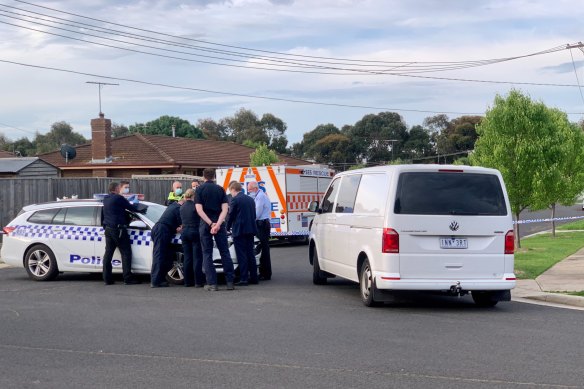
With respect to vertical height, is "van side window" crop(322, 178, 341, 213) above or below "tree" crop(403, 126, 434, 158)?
below

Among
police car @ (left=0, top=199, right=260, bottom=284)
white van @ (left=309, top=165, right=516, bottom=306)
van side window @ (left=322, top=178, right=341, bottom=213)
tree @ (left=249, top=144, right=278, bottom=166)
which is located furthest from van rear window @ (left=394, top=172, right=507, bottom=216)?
tree @ (left=249, top=144, right=278, bottom=166)

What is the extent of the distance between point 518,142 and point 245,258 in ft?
34.4

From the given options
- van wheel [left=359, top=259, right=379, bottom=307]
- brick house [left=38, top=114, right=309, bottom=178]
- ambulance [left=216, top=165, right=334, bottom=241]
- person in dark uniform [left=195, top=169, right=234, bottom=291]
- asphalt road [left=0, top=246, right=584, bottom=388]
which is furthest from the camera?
brick house [left=38, top=114, right=309, bottom=178]

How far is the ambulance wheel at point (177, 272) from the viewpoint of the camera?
44.2 ft

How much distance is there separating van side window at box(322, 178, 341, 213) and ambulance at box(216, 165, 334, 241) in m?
9.56

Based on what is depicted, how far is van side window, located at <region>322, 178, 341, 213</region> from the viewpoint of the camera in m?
13.0

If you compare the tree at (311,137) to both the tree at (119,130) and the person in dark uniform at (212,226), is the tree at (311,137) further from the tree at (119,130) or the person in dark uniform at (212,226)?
the person in dark uniform at (212,226)

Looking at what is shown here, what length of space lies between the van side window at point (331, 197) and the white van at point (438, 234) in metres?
1.95

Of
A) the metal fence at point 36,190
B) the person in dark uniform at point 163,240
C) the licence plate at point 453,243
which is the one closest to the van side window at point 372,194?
the licence plate at point 453,243

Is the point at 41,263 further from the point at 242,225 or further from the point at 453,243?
the point at 453,243

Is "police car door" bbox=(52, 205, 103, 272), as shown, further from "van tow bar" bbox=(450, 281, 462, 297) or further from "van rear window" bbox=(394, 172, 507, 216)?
"van tow bar" bbox=(450, 281, 462, 297)

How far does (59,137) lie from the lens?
85.4 metres

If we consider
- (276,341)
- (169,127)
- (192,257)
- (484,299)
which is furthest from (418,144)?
(276,341)

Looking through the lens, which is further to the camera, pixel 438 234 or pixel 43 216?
pixel 43 216
